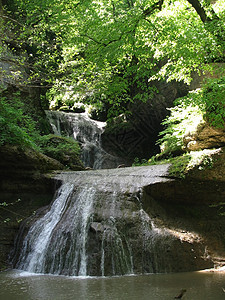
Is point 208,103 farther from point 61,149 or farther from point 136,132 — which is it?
point 136,132

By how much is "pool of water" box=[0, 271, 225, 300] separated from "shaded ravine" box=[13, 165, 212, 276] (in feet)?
1.57

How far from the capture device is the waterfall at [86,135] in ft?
58.1

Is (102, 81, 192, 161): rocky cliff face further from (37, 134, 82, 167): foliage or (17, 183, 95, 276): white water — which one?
(17, 183, 95, 276): white water

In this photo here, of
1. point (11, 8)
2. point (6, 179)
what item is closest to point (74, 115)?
point (11, 8)

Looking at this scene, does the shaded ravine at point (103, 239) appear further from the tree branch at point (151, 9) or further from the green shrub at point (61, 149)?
Answer: the tree branch at point (151, 9)

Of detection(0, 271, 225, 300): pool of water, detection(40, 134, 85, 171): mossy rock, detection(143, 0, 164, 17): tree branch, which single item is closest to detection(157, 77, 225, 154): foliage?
detection(143, 0, 164, 17): tree branch

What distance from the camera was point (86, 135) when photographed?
1883cm

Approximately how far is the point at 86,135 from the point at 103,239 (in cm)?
1231

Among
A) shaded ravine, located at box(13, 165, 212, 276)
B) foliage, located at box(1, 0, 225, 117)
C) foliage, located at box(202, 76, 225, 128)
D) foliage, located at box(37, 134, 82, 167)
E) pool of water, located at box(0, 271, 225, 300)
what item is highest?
foliage, located at box(1, 0, 225, 117)

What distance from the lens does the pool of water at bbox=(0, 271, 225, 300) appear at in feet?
15.0

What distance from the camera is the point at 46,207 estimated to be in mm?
9359

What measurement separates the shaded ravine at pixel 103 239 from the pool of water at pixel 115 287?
1.57 ft

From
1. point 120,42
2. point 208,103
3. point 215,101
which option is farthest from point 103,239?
point 120,42

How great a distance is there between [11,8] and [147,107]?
33.4 feet
